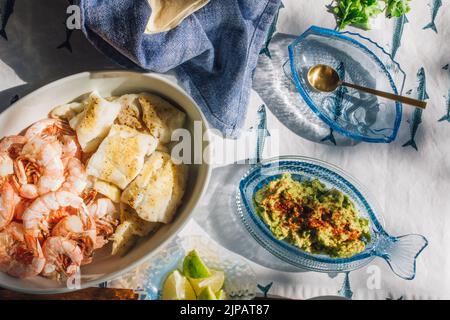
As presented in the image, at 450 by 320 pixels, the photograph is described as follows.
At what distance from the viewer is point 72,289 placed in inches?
45.1

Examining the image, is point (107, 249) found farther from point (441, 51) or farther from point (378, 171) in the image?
point (441, 51)

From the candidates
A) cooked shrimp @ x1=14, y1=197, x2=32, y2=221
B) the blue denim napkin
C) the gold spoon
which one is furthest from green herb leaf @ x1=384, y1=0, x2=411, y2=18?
cooked shrimp @ x1=14, y1=197, x2=32, y2=221

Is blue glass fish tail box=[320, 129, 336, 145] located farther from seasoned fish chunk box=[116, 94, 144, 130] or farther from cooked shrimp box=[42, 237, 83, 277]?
cooked shrimp box=[42, 237, 83, 277]

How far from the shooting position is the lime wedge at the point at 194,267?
50.3 inches

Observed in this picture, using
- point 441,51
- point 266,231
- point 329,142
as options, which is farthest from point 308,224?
point 441,51

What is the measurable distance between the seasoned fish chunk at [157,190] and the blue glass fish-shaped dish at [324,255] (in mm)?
181

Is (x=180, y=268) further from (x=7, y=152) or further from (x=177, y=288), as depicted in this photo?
(x=7, y=152)

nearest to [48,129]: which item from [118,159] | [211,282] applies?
[118,159]

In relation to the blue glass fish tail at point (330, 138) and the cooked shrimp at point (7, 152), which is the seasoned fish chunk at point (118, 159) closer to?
the cooked shrimp at point (7, 152)

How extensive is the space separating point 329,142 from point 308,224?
9.6 inches

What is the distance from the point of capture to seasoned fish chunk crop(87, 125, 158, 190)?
1217mm

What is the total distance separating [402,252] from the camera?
1.36 metres

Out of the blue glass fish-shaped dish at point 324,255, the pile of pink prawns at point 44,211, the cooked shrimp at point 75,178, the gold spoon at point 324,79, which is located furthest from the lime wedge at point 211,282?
the gold spoon at point 324,79

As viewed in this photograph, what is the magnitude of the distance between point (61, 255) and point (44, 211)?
109 millimetres
